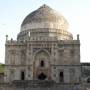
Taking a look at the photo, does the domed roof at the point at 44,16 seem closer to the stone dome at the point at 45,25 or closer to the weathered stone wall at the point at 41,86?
the stone dome at the point at 45,25

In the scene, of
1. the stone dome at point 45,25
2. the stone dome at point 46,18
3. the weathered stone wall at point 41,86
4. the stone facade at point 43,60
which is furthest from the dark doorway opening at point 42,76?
the stone dome at point 46,18

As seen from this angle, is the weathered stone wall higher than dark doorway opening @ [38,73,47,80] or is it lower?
lower

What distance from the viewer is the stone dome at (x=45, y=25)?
156 ft

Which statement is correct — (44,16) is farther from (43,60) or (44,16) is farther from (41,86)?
(41,86)

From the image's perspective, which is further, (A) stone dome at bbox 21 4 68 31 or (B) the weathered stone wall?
(A) stone dome at bbox 21 4 68 31

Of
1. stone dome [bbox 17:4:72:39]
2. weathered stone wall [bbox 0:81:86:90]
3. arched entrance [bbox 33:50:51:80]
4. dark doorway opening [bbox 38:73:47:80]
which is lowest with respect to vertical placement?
weathered stone wall [bbox 0:81:86:90]

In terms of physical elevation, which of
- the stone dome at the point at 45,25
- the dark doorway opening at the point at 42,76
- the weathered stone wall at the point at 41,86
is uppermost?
the stone dome at the point at 45,25

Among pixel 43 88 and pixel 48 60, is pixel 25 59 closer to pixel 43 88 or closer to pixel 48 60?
pixel 48 60

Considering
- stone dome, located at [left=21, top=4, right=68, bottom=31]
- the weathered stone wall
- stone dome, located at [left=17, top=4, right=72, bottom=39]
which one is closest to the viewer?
the weathered stone wall

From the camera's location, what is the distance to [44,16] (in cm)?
4891

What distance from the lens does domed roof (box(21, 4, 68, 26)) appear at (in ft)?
159

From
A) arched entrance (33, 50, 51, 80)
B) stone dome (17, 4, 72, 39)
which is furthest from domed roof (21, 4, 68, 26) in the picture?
arched entrance (33, 50, 51, 80)

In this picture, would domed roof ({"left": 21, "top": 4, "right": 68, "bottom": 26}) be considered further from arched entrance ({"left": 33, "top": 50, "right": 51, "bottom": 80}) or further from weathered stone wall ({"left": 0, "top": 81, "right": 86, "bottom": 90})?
weathered stone wall ({"left": 0, "top": 81, "right": 86, "bottom": 90})

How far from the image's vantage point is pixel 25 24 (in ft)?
161
